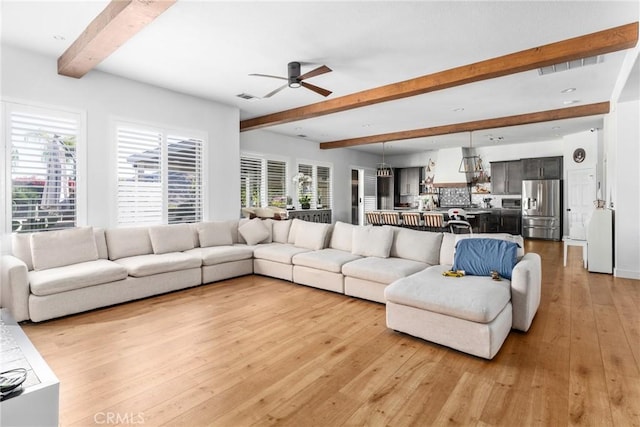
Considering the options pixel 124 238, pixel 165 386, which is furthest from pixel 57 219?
pixel 165 386

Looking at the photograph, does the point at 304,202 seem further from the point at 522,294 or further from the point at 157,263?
the point at 522,294

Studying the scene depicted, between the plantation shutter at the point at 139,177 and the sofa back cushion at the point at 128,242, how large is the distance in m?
0.31

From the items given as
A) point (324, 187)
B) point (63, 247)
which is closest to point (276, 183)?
point (324, 187)

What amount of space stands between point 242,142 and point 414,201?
272 inches

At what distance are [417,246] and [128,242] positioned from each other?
12.5 ft

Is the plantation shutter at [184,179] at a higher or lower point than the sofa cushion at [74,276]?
higher

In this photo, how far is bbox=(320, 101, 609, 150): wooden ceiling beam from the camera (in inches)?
227

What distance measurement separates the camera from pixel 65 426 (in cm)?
174

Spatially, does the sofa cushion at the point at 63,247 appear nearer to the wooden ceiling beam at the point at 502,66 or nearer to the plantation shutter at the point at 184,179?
the plantation shutter at the point at 184,179

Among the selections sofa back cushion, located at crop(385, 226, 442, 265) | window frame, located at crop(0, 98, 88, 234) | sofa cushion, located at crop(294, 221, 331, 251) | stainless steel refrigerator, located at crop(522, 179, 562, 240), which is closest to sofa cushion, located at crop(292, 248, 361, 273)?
sofa cushion, located at crop(294, 221, 331, 251)

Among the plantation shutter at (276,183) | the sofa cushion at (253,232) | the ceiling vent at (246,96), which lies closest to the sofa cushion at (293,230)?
the sofa cushion at (253,232)

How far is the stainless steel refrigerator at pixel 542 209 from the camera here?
28.6ft

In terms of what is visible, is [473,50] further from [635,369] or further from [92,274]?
[92,274]

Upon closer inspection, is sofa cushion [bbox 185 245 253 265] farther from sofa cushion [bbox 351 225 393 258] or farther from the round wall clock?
the round wall clock
